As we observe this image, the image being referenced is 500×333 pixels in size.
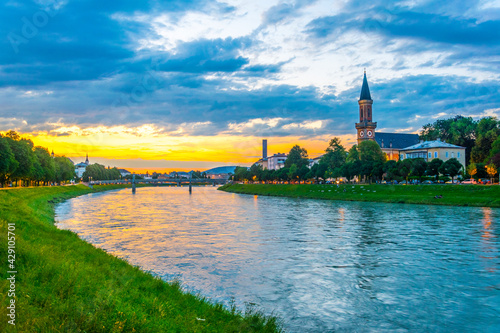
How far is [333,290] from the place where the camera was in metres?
17.0

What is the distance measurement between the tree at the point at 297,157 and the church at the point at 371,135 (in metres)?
26.0

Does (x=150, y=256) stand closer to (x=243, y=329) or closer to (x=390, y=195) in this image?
(x=243, y=329)

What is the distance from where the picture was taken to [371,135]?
177 meters

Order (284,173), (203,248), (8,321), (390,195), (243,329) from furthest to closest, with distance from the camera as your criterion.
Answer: (284,173)
(390,195)
(203,248)
(243,329)
(8,321)

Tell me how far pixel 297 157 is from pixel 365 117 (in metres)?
36.6

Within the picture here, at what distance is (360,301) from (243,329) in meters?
6.31

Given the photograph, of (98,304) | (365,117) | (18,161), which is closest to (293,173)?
(365,117)

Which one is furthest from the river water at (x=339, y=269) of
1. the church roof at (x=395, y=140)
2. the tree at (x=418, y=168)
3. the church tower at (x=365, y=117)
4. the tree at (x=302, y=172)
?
the church roof at (x=395, y=140)

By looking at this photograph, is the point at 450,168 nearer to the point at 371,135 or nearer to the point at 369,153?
the point at 369,153

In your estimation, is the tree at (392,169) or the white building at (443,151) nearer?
the tree at (392,169)

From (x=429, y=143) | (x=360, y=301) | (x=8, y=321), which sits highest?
(x=429, y=143)

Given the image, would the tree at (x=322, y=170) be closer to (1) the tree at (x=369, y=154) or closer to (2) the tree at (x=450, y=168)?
(1) the tree at (x=369, y=154)

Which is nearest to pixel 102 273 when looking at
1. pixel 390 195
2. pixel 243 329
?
pixel 243 329

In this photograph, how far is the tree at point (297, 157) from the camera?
560 ft
